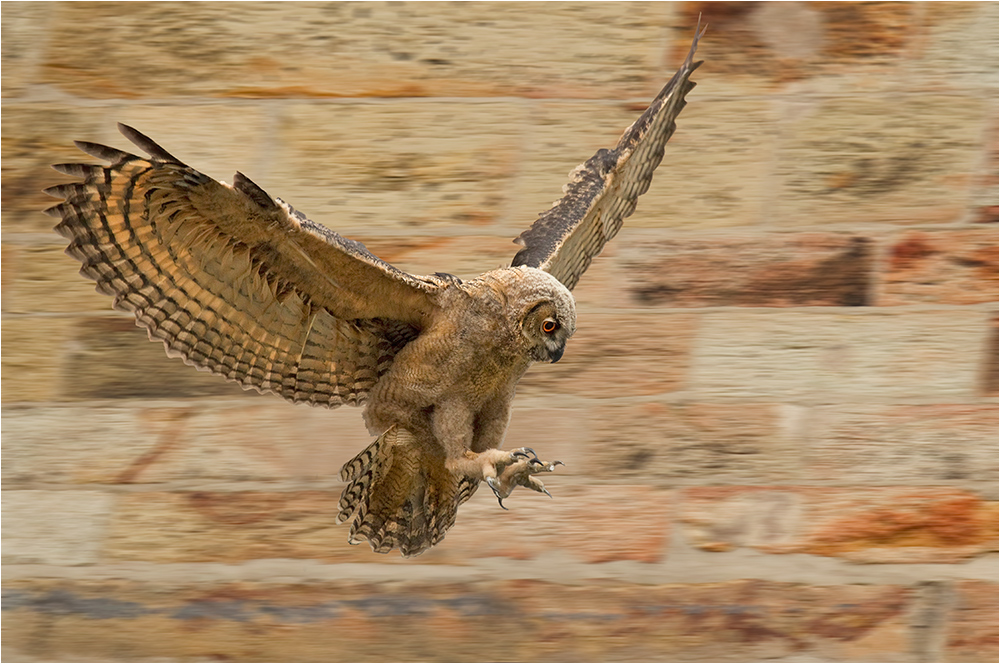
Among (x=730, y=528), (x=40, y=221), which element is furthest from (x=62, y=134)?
(x=730, y=528)

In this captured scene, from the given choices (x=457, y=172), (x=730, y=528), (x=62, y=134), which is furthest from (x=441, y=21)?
(x=730, y=528)

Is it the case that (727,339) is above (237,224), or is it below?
below

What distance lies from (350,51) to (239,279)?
96cm

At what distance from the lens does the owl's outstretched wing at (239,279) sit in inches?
67.7

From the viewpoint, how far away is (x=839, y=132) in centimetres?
268

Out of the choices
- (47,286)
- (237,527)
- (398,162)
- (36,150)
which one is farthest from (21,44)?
(237,527)

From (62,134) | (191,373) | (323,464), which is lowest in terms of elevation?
(323,464)

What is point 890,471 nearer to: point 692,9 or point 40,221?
point 692,9

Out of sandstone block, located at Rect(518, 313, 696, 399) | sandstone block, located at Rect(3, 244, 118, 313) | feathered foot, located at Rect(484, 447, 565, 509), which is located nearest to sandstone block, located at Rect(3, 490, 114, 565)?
sandstone block, located at Rect(3, 244, 118, 313)

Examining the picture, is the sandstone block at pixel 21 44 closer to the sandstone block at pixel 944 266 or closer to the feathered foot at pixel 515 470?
the feathered foot at pixel 515 470

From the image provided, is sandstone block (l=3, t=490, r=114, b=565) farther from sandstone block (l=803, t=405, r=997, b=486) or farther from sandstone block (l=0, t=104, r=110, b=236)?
sandstone block (l=803, t=405, r=997, b=486)

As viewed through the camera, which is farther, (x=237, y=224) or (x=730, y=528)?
(x=730, y=528)

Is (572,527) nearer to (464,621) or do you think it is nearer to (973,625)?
(464,621)

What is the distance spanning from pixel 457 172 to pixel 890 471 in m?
1.13
